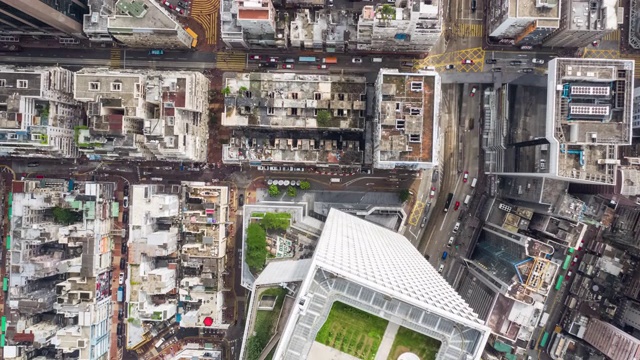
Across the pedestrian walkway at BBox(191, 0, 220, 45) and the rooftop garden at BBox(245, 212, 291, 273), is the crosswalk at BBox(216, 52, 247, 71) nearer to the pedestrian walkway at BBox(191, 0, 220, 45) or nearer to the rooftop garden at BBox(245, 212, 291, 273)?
the pedestrian walkway at BBox(191, 0, 220, 45)

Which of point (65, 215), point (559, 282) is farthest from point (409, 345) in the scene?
point (65, 215)

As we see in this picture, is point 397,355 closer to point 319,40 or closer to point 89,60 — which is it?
point 319,40

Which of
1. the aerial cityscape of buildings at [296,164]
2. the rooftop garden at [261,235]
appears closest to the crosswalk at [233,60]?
the aerial cityscape of buildings at [296,164]

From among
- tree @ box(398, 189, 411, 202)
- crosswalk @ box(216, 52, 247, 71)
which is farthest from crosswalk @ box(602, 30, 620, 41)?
crosswalk @ box(216, 52, 247, 71)

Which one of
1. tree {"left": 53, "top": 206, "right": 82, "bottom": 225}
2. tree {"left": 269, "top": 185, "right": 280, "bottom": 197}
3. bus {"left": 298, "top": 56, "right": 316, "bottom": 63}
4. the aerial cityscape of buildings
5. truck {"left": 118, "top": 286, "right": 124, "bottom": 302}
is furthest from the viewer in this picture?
truck {"left": 118, "top": 286, "right": 124, "bottom": 302}

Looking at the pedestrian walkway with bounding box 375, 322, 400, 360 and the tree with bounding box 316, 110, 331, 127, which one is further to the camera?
the tree with bounding box 316, 110, 331, 127

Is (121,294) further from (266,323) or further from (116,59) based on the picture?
(116,59)
